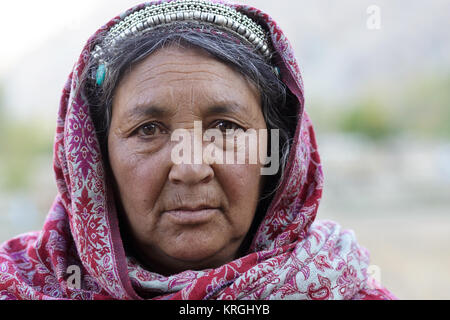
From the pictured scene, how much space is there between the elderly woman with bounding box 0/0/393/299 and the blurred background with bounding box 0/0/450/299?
2.11ft

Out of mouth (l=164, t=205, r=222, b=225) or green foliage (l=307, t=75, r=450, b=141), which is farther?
green foliage (l=307, t=75, r=450, b=141)

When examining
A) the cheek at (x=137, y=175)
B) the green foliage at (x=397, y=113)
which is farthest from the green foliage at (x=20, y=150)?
the green foliage at (x=397, y=113)

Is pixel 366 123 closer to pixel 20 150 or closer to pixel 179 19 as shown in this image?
pixel 20 150

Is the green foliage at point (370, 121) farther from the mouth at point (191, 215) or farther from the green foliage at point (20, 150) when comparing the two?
the mouth at point (191, 215)

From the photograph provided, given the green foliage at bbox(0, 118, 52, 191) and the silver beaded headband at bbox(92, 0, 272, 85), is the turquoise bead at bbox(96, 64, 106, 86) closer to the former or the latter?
the silver beaded headband at bbox(92, 0, 272, 85)

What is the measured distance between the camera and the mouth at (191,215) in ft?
5.67

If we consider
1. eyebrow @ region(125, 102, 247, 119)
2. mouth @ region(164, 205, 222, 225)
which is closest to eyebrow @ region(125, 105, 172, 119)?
eyebrow @ region(125, 102, 247, 119)

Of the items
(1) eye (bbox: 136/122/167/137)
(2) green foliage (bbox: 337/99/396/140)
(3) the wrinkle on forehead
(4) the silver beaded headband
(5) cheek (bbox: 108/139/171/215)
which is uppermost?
(2) green foliage (bbox: 337/99/396/140)

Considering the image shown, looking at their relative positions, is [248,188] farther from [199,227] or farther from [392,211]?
[392,211]

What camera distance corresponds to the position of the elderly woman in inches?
69.5

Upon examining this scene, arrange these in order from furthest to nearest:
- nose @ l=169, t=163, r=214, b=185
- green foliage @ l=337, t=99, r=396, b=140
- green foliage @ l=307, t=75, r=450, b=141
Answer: green foliage @ l=307, t=75, r=450, b=141, green foliage @ l=337, t=99, r=396, b=140, nose @ l=169, t=163, r=214, b=185

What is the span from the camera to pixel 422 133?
37.0m

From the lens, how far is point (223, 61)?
→ 6.15ft

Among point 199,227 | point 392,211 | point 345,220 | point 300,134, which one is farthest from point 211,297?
point 392,211
